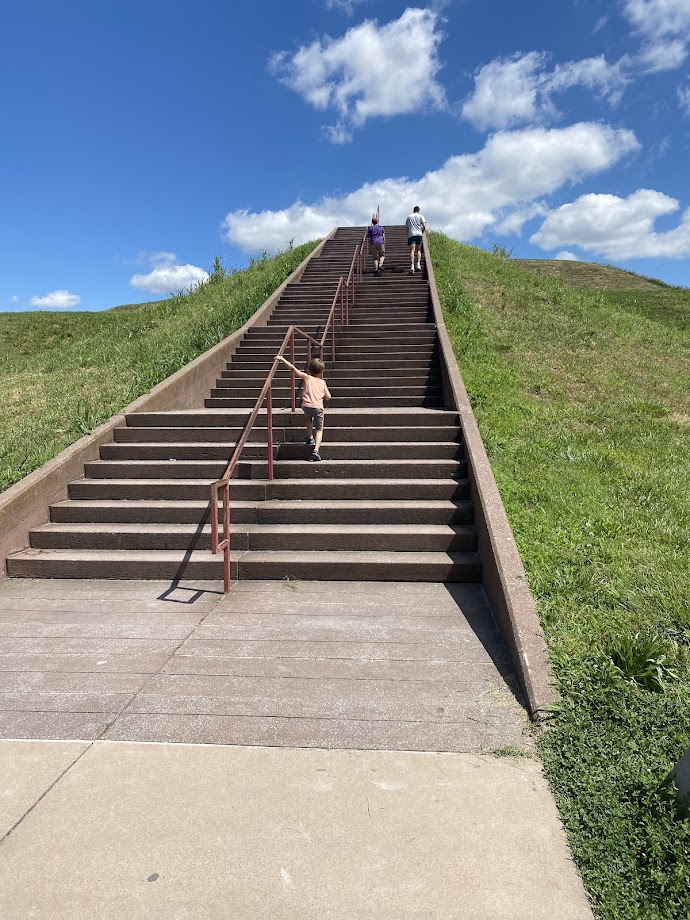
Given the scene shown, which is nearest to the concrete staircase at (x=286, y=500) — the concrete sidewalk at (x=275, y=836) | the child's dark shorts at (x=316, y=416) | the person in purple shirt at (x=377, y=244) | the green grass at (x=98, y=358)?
the child's dark shorts at (x=316, y=416)

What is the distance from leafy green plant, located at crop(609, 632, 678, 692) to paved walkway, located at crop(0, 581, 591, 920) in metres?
0.65

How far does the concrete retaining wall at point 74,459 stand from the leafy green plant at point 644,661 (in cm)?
515

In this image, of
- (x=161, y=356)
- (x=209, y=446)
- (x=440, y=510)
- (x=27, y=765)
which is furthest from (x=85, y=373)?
(x=27, y=765)

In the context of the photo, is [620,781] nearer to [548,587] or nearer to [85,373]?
[548,587]

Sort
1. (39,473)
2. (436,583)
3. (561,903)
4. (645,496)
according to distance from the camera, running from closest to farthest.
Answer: (561,903)
(436,583)
(645,496)
(39,473)

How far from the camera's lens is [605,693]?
10.3 ft

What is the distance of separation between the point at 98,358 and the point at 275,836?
37.6 ft

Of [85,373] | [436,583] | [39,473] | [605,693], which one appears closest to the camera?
[605,693]

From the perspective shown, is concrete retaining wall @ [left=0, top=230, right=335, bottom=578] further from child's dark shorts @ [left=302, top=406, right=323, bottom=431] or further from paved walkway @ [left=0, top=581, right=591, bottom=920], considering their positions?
child's dark shorts @ [left=302, top=406, right=323, bottom=431]

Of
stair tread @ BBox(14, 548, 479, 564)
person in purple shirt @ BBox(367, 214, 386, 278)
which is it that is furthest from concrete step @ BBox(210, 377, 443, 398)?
person in purple shirt @ BBox(367, 214, 386, 278)

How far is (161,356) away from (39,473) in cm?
529

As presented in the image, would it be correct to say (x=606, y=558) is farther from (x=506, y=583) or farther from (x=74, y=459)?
(x=74, y=459)

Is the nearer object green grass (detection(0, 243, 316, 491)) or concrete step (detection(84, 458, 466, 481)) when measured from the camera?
concrete step (detection(84, 458, 466, 481))

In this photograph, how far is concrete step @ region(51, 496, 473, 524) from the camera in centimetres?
590
